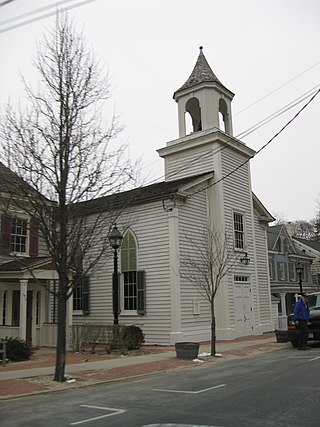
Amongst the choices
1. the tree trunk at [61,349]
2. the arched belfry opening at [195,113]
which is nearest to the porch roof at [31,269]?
the tree trunk at [61,349]

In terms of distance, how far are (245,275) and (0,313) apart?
11.4 metres

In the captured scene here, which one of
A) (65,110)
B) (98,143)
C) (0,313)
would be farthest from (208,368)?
(0,313)

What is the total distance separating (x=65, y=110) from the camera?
11.9 m

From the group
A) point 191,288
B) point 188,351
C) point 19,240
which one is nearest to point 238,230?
point 191,288

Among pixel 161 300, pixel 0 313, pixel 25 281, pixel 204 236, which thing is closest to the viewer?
pixel 25 281

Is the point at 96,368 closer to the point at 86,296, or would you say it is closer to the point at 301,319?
the point at 301,319

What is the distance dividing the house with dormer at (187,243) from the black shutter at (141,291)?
A: 1.7 inches

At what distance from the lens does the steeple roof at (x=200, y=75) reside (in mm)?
24094

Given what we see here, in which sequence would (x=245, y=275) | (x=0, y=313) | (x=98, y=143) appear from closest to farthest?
(x=98, y=143), (x=0, y=313), (x=245, y=275)

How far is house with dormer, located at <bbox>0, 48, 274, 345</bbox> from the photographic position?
19312 millimetres

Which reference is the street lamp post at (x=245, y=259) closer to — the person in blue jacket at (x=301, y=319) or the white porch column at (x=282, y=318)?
the white porch column at (x=282, y=318)

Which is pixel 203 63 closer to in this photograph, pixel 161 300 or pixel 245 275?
pixel 245 275

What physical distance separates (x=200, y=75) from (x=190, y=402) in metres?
19.5

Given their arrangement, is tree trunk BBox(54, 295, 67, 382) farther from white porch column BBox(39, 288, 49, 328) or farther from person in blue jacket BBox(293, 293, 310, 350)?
person in blue jacket BBox(293, 293, 310, 350)
